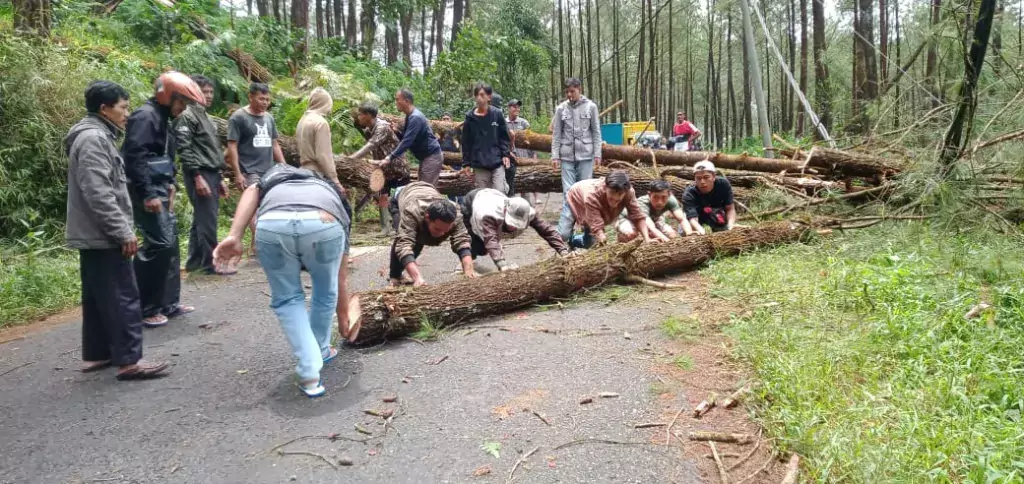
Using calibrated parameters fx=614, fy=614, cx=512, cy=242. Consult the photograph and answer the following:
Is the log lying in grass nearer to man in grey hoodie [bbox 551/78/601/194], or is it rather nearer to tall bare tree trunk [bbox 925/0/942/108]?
tall bare tree trunk [bbox 925/0/942/108]

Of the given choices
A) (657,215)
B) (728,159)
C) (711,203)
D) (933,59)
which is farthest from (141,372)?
(728,159)

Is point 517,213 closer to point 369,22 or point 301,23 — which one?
point 301,23

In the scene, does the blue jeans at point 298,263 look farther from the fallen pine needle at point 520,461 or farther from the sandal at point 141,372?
the fallen pine needle at point 520,461

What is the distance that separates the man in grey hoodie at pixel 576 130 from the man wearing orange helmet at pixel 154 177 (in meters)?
4.74

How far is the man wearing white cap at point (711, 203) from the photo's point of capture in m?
6.88

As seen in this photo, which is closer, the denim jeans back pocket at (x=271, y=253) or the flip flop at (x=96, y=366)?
the denim jeans back pocket at (x=271, y=253)

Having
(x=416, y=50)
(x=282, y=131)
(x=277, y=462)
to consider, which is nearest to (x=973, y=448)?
(x=277, y=462)

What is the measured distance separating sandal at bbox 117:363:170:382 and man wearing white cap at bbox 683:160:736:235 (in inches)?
207

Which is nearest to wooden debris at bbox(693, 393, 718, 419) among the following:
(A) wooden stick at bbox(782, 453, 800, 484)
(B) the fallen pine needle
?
(A) wooden stick at bbox(782, 453, 800, 484)

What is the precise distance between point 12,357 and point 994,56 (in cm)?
873

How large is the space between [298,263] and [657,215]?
4650 millimetres

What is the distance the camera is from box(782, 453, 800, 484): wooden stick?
8.02 feet

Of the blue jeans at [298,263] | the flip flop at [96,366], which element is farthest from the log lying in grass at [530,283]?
the flip flop at [96,366]

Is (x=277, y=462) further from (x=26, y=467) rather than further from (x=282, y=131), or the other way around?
(x=282, y=131)
